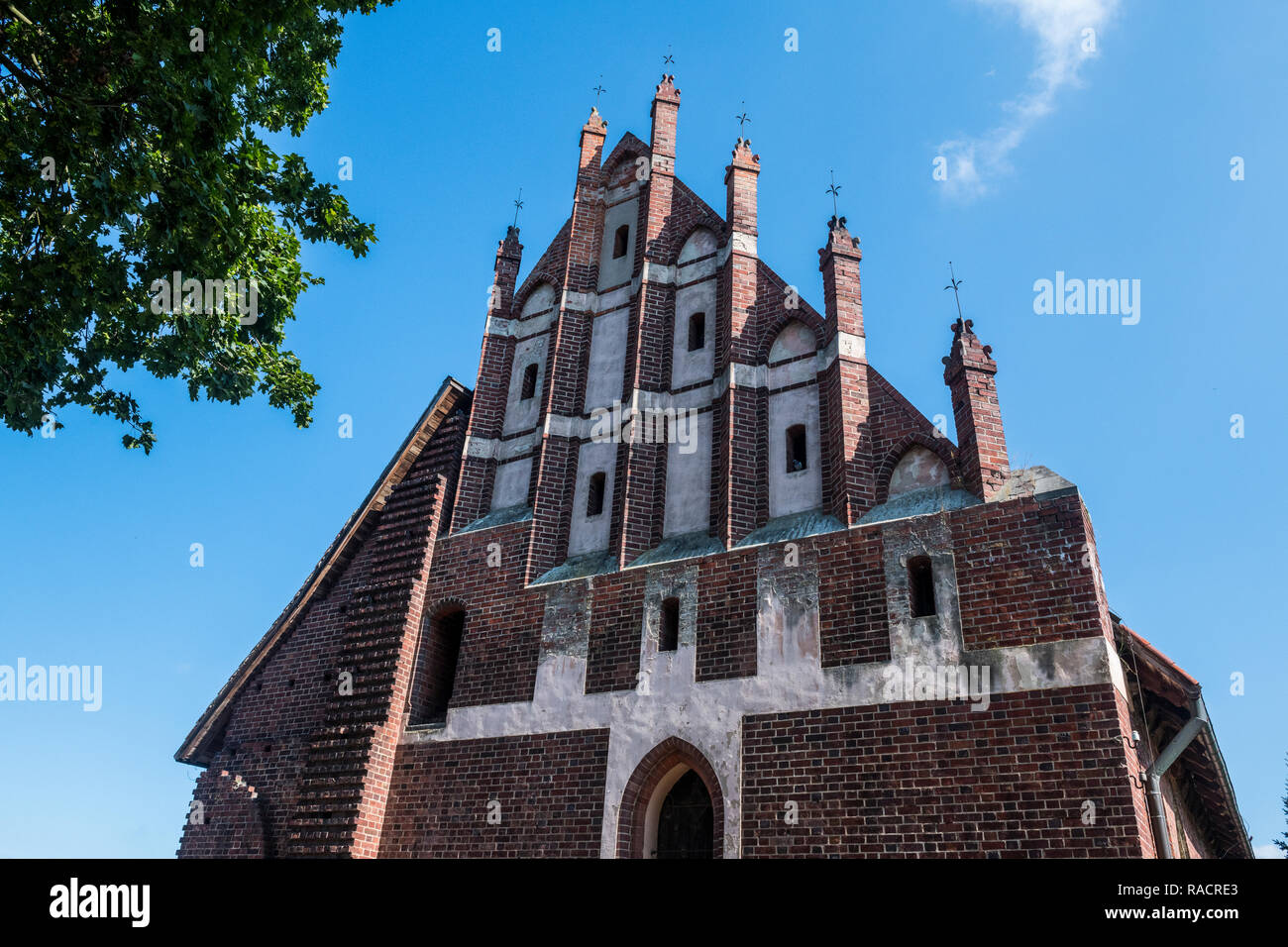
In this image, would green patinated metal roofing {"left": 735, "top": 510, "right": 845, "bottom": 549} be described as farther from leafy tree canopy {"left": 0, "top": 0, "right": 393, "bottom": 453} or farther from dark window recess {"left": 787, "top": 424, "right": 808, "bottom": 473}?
leafy tree canopy {"left": 0, "top": 0, "right": 393, "bottom": 453}

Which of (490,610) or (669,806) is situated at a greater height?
(490,610)

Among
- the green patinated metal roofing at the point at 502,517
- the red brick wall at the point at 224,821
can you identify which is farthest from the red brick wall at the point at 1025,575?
the red brick wall at the point at 224,821

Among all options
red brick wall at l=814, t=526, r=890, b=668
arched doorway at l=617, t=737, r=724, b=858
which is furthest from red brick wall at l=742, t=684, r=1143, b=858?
arched doorway at l=617, t=737, r=724, b=858

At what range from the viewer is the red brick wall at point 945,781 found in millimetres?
7562

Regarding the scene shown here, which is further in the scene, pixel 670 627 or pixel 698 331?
pixel 698 331

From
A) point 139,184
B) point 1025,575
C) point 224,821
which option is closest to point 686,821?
point 1025,575

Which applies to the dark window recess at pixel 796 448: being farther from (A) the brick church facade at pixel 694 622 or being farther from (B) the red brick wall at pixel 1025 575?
(B) the red brick wall at pixel 1025 575

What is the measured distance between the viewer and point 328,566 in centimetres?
1413

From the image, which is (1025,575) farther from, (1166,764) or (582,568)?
(582,568)

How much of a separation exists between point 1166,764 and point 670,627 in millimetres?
5419

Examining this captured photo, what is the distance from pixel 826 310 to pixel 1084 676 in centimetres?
585

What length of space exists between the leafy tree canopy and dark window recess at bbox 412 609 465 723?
16.1 feet

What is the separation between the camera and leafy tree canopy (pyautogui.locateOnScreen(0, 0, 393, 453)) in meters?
7.28
